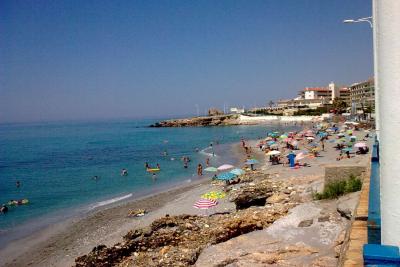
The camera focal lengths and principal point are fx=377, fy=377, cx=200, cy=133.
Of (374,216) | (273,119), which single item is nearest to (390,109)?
(374,216)

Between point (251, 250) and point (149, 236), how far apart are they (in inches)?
198

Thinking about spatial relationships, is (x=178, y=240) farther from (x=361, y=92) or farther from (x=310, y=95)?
(x=310, y=95)

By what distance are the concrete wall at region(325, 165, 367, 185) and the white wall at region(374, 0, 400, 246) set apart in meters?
9.68

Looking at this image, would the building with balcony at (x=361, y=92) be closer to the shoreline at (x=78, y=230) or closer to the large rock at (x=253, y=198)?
the shoreline at (x=78, y=230)

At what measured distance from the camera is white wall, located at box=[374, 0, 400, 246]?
8.78 feet

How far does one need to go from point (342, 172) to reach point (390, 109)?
397 inches

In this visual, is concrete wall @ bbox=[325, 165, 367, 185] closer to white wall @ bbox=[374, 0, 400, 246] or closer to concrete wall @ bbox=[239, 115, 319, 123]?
white wall @ bbox=[374, 0, 400, 246]

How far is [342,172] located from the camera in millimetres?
12180

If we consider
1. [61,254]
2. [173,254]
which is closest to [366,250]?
[173,254]

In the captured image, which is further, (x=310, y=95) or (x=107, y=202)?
(x=310, y=95)

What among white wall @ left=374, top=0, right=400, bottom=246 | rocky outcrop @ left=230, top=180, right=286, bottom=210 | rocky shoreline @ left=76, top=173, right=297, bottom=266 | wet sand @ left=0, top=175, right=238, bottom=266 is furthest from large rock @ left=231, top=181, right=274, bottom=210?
white wall @ left=374, top=0, right=400, bottom=246

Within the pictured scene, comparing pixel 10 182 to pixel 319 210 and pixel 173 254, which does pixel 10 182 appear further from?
pixel 319 210

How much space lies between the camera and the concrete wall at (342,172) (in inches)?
469

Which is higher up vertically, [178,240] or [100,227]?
[178,240]
